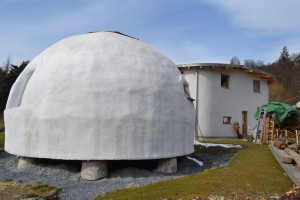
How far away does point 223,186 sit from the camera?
6.98m

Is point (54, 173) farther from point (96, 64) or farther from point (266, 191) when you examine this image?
point (266, 191)

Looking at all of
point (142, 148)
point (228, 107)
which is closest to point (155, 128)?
point (142, 148)

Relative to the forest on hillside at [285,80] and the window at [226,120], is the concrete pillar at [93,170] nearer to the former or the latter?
the window at [226,120]

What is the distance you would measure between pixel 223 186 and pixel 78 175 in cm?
398

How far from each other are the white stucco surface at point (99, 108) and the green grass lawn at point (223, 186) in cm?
163

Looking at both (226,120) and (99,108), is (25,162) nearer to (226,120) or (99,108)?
(99,108)

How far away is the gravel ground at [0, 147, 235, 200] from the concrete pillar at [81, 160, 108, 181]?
6.2 inches

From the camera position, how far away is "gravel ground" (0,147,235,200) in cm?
766

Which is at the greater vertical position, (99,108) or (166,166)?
(99,108)

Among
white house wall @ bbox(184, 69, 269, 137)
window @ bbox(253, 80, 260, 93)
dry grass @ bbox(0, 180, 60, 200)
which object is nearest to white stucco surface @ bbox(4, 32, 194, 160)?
dry grass @ bbox(0, 180, 60, 200)

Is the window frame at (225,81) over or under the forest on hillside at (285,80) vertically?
under

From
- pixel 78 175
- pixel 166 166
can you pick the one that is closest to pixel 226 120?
pixel 166 166

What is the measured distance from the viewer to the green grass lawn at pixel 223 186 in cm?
652

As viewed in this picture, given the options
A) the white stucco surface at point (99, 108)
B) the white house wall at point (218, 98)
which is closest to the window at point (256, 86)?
the white house wall at point (218, 98)
